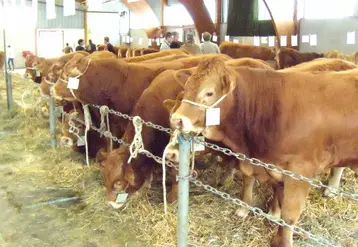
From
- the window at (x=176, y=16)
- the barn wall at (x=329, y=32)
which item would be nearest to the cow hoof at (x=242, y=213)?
the barn wall at (x=329, y=32)

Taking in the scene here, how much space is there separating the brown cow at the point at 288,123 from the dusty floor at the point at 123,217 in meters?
0.56

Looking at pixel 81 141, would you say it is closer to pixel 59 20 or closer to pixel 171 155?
pixel 171 155

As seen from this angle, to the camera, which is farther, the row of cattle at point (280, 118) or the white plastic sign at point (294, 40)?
the white plastic sign at point (294, 40)

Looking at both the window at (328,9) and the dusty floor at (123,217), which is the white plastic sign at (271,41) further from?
the dusty floor at (123,217)

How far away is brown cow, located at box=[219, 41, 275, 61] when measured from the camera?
10539 millimetres

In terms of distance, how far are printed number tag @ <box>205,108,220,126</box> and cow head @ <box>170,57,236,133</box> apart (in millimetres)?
29

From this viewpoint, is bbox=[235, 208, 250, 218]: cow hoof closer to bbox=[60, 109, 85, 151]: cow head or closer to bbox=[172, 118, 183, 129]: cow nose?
bbox=[172, 118, 183, 129]: cow nose

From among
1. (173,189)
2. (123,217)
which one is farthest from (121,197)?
(173,189)

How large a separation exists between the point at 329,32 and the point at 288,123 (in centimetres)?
765

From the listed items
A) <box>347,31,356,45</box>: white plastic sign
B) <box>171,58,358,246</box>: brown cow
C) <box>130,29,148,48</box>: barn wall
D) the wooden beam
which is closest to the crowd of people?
<box>347,31,356,45</box>: white plastic sign

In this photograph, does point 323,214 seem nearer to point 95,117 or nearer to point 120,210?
point 120,210

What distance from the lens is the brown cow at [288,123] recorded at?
2.79 m

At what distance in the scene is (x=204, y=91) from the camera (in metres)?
2.64

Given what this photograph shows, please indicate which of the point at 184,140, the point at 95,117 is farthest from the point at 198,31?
the point at 184,140
